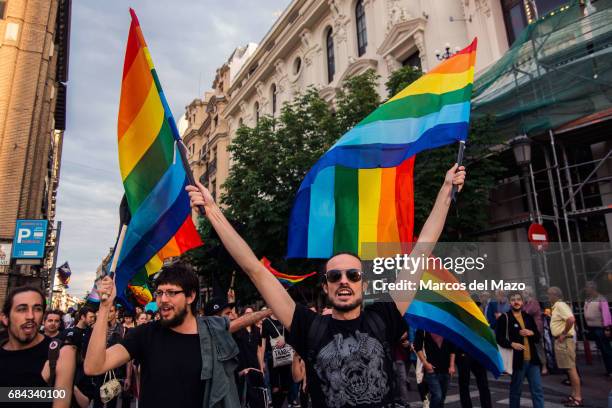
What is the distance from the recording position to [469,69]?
4.73 meters

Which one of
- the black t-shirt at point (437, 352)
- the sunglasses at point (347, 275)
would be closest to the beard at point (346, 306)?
the sunglasses at point (347, 275)

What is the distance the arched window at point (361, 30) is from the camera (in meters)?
23.2

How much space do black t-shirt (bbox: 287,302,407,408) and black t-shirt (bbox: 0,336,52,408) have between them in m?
1.68

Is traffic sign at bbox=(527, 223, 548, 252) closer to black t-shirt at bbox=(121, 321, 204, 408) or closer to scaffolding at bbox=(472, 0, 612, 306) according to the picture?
scaffolding at bbox=(472, 0, 612, 306)

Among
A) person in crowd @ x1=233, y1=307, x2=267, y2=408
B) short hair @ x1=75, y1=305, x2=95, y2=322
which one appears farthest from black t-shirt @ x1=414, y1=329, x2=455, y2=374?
short hair @ x1=75, y1=305, x2=95, y2=322

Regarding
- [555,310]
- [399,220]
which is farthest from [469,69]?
[555,310]

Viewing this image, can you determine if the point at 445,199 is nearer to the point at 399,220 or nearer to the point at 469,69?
the point at 399,220

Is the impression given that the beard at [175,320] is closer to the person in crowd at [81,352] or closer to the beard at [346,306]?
the person in crowd at [81,352]

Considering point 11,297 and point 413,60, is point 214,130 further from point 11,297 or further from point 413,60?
point 11,297

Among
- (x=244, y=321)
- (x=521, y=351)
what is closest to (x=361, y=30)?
(x=521, y=351)

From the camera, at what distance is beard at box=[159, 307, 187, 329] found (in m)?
2.73

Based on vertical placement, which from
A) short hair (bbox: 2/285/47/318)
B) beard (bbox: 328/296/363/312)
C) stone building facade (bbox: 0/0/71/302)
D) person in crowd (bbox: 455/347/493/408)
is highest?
stone building facade (bbox: 0/0/71/302)

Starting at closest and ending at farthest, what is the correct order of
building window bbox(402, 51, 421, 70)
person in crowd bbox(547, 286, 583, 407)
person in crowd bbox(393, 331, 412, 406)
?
person in crowd bbox(547, 286, 583, 407)
person in crowd bbox(393, 331, 412, 406)
building window bbox(402, 51, 421, 70)

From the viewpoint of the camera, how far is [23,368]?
2846 mm
